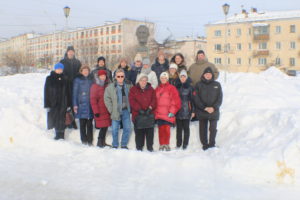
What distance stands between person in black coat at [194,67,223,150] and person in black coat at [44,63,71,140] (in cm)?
299

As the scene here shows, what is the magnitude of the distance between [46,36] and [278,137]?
349 feet

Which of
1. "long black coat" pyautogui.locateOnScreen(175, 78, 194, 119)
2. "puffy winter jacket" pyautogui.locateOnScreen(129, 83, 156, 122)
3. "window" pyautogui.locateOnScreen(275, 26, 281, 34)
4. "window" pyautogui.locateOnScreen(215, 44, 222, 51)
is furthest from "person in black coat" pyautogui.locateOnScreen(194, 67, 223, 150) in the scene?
"window" pyautogui.locateOnScreen(275, 26, 281, 34)

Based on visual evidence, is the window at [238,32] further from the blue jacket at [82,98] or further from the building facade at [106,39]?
the blue jacket at [82,98]

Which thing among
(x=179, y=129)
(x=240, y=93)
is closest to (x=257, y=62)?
(x=240, y=93)

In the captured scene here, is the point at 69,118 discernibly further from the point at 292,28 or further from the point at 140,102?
the point at 292,28

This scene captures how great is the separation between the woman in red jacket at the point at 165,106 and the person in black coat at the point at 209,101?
0.46m

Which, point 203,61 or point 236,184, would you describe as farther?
point 203,61

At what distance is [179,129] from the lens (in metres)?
6.74

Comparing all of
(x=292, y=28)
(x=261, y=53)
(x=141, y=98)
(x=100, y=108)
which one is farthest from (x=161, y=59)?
(x=261, y=53)

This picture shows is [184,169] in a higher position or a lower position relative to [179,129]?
lower

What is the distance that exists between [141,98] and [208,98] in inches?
55.0

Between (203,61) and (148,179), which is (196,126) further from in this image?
(148,179)

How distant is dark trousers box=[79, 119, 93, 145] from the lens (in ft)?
23.0

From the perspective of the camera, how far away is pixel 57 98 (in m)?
6.84
